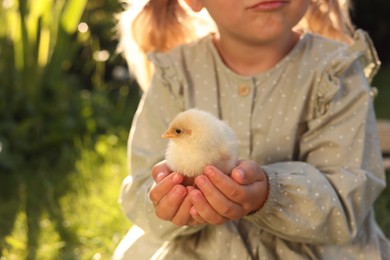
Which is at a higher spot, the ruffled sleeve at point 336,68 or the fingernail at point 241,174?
the fingernail at point 241,174

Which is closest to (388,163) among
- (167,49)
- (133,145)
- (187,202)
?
(167,49)

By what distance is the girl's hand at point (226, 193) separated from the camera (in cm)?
183

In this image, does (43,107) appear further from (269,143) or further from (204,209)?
(204,209)

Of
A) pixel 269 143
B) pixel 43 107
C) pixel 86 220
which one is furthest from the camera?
pixel 43 107

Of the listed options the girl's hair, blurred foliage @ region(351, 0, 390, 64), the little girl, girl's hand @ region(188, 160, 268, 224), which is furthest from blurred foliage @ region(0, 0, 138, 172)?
blurred foliage @ region(351, 0, 390, 64)

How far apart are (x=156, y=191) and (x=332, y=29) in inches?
41.9

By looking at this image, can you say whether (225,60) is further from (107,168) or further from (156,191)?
(107,168)

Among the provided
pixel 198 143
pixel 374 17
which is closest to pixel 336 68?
pixel 198 143

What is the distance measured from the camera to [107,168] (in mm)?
3973

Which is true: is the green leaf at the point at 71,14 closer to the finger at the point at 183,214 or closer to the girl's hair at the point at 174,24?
the girl's hair at the point at 174,24

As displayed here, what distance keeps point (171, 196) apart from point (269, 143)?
18.2 inches

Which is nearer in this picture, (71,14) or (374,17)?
(71,14)

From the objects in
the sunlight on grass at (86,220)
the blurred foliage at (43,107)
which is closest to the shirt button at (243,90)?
the sunlight on grass at (86,220)

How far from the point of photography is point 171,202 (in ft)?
6.28
